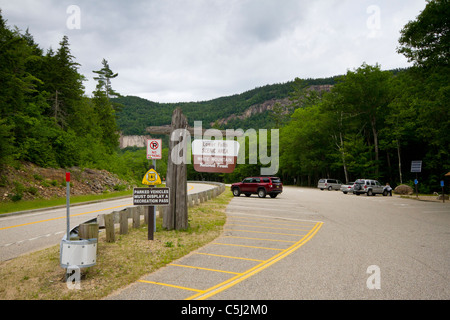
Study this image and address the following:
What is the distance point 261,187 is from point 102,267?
2247 cm

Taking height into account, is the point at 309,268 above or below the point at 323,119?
below

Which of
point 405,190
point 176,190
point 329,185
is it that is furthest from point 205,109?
point 176,190

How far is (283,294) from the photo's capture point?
4910 mm

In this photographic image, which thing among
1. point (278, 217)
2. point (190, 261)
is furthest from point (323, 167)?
point (190, 261)

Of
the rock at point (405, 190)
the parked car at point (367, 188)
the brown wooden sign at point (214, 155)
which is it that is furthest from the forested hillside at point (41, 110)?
the rock at point (405, 190)

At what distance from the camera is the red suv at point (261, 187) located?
27.5 m

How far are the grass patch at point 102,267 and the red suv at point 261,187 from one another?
1842 cm

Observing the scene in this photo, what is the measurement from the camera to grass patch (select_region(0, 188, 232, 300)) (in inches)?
196

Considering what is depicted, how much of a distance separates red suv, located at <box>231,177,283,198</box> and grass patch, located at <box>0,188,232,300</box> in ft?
60.4

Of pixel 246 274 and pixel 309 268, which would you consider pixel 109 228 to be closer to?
pixel 246 274

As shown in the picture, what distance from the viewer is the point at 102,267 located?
20.2 feet

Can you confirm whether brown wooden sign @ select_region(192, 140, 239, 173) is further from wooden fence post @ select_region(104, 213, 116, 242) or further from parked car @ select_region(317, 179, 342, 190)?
parked car @ select_region(317, 179, 342, 190)

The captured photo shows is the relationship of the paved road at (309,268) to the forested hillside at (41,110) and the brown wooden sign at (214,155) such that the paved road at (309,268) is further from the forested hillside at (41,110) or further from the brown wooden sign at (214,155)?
the forested hillside at (41,110)
